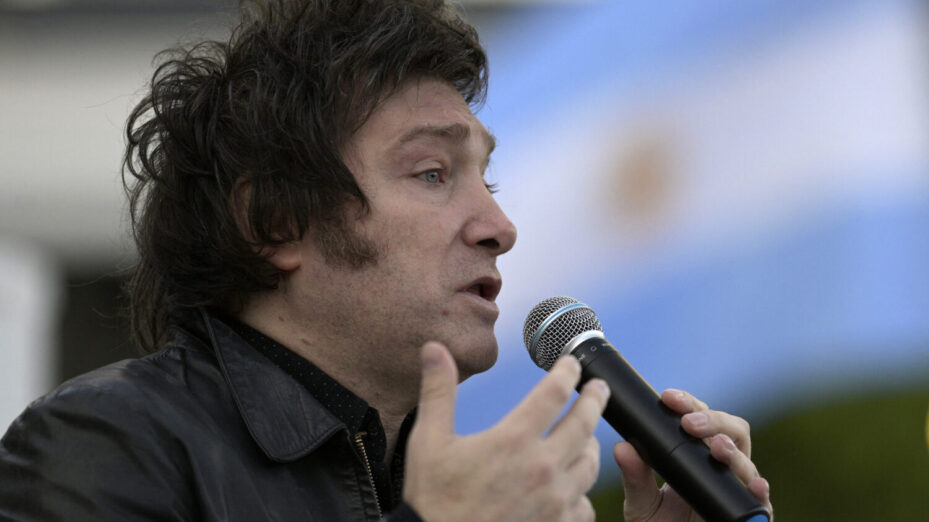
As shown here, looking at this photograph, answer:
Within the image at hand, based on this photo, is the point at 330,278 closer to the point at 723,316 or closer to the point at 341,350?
the point at 341,350

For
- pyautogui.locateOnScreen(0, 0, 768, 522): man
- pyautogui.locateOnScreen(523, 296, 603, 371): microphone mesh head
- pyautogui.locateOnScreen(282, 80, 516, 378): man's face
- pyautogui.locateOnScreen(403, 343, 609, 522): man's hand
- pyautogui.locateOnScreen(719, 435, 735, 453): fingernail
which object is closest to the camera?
pyautogui.locateOnScreen(403, 343, 609, 522): man's hand

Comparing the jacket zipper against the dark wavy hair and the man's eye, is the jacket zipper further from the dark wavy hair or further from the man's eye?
the man's eye

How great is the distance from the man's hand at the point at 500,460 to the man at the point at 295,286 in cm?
29

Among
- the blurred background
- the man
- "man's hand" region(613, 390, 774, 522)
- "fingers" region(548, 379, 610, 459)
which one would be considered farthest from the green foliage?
"fingers" region(548, 379, 610, 459)

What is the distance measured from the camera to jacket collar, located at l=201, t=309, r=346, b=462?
7.44 feet

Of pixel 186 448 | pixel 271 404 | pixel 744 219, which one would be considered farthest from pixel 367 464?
pixel 744 219

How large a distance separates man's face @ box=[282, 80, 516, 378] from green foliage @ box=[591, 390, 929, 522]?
2071 millimetres

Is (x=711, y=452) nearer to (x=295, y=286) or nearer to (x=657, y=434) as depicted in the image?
(x=657, y=434)

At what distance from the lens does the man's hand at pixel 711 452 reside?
2027 mm

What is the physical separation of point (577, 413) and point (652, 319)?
288 centimetres

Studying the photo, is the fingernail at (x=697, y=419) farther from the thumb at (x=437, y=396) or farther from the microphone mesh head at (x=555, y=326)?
the thumb at (x=437, y=396)

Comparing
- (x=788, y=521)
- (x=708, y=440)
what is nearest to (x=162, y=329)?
(x=708, y=440)

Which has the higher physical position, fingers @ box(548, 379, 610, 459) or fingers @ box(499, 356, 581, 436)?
fingers @ box(499, 356, 581, 436)

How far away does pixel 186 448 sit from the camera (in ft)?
6.97
